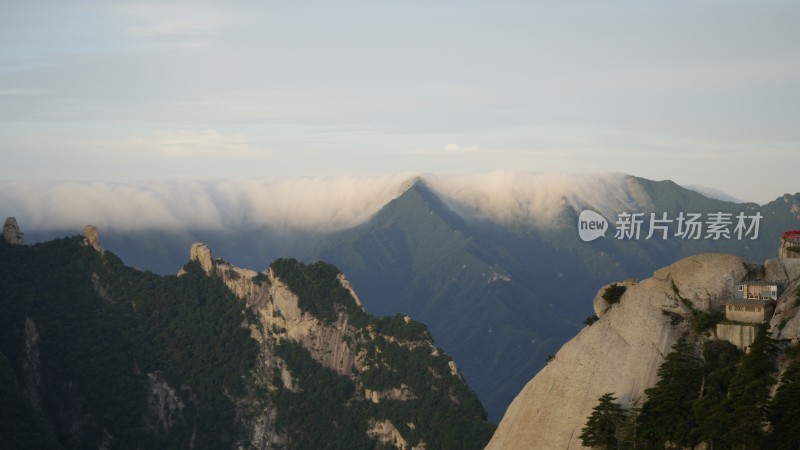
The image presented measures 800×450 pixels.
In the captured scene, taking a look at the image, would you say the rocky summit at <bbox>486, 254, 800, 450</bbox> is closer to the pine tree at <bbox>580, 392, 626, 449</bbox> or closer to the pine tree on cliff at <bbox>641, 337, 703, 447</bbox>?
the pine tree at <bbox>580, 392, 626, 449</bbox>

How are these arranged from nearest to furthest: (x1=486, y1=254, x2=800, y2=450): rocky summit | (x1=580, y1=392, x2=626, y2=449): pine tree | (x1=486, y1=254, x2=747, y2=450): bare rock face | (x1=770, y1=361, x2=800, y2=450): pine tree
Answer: (x1=770, y1=361, x2=800, y2=450): pine tree → (x1=580, y1=392, x2=626, y2=449): pine tree → (x1=486, y1=254, x2=800, y2=450): rocky summit → (x1=486, y1=254, x2=747, y2=450): bare rock face

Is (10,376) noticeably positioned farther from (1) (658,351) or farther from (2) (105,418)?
(1) (658,351)

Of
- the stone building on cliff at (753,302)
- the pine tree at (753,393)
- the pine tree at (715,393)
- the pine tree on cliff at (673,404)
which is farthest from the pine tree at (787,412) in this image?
the stone building on cliff at (753,302)

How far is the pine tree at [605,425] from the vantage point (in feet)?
297

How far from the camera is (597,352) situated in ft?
316

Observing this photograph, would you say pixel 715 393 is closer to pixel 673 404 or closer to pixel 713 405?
pixel 713 405

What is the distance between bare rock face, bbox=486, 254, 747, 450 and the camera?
309 feet

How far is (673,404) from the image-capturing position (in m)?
90.2

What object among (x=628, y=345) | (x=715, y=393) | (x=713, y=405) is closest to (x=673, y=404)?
(x=713, y=405)

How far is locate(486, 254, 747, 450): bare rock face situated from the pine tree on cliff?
5.38ft

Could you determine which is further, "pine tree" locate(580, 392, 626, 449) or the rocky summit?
the rocky summit

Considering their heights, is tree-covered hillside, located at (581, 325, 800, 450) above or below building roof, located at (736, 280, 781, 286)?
below

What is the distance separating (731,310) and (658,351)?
511 centimetres

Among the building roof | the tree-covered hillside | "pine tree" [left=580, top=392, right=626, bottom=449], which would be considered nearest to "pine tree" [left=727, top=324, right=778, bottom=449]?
the tree-covered hillside
